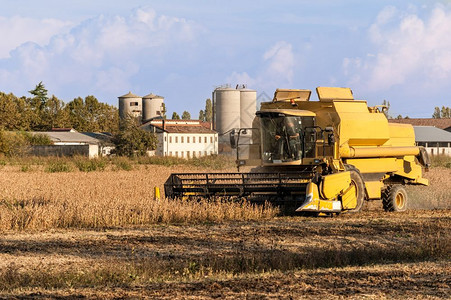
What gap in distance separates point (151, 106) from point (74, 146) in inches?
1130

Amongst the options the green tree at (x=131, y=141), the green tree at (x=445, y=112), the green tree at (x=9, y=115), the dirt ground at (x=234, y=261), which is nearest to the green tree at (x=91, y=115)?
the green tree at (x=9, y=115)

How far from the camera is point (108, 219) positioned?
1552 centimetres

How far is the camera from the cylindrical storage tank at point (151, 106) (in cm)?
9406

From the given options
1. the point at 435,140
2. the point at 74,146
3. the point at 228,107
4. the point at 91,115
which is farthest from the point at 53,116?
the point at 435,140

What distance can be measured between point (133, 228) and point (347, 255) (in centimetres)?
524

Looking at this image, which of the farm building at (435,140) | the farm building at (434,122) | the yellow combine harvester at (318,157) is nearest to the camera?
the yellow combine harvester at (318,157)

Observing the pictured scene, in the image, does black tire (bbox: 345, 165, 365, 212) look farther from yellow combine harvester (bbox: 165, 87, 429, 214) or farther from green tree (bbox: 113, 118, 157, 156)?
green tree (bbox: 113, 118, 157, 156)

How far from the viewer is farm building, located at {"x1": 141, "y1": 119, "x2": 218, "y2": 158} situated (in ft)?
260

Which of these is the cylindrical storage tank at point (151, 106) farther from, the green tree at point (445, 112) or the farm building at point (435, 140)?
the green tree at point (445, 112)

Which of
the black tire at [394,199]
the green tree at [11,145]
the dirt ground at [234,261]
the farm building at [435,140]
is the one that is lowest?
the dirt ground at [234,261]

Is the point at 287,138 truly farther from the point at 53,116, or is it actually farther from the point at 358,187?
the point at 53,116

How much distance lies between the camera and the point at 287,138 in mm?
17891

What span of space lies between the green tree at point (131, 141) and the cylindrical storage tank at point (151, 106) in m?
25.4

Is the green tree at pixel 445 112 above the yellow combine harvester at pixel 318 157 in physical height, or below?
above
